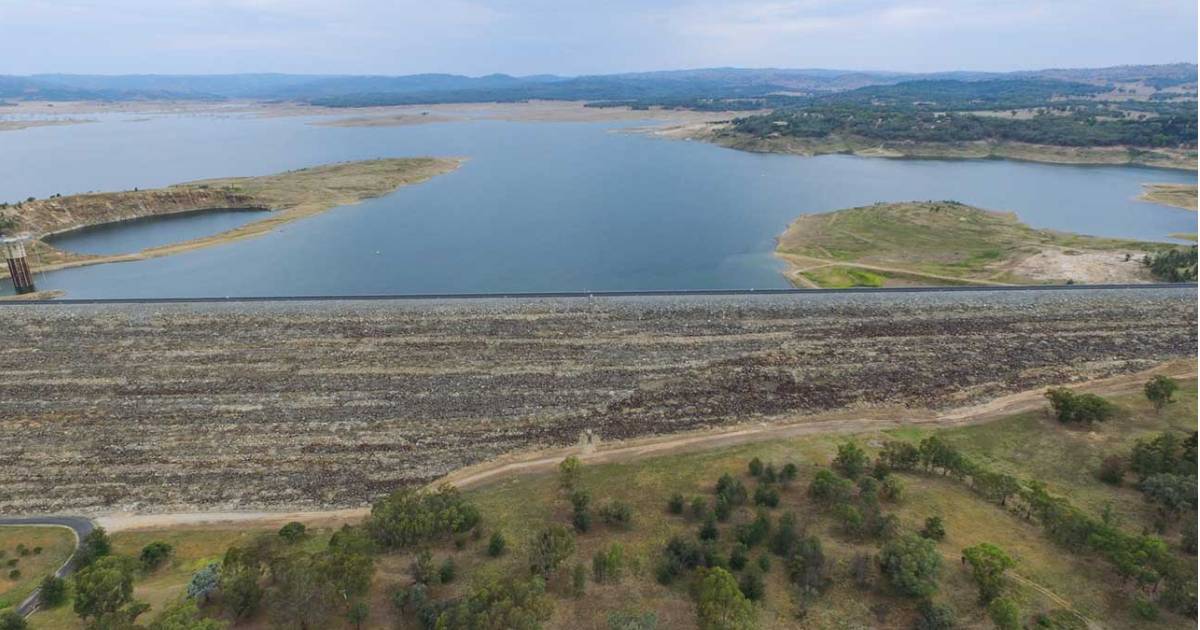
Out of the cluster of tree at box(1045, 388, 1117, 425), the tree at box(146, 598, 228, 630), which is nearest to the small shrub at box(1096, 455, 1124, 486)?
the cluster of tree at box(1045, 388, 1117, 425)

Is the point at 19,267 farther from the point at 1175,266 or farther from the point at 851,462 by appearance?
the point at 1175,266

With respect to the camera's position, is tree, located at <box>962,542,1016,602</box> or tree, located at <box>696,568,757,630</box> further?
tree, located at <box>962,542,1016,602</box>

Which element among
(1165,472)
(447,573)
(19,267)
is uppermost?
(19,267)

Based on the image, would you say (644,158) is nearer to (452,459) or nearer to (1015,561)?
(452,459)

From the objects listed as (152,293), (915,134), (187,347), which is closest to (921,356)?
(187,347)

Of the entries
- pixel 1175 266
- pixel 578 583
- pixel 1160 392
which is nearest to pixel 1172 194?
pixel 1175 266

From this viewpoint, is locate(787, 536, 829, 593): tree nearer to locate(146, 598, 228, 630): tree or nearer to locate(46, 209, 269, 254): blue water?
locate(146, 598, 228, 630): tree

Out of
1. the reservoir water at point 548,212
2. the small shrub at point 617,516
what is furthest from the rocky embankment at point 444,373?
the reservoir water at point 548,212

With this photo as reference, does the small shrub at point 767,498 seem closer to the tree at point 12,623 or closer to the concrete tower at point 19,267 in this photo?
the tree at point 12,623
